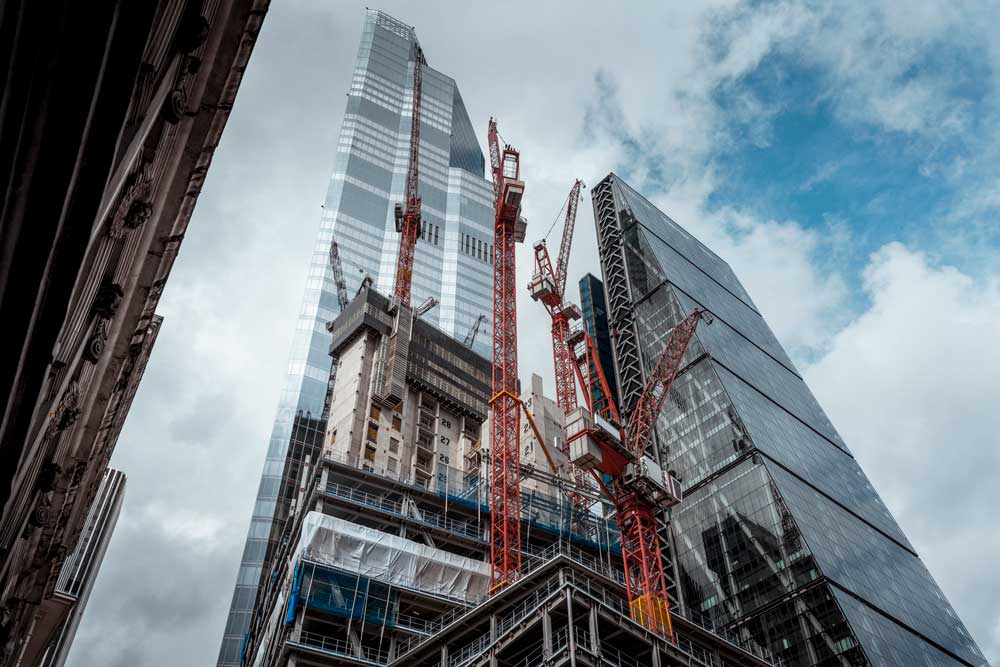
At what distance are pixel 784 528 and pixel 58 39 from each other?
9763 centimetres

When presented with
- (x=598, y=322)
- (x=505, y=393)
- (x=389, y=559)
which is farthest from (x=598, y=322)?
(x=389, y=559)

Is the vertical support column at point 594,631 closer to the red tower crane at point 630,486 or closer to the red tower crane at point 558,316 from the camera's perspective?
the red tower crane at point 630,486

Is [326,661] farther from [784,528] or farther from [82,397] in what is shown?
[784,528]

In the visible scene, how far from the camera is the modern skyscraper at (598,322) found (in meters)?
172

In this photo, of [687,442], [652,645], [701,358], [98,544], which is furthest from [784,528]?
[98,544]

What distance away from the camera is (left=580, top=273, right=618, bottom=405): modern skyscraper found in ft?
563

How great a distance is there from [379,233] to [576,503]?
7904cm

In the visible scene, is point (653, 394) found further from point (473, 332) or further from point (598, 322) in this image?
point (598, 322)

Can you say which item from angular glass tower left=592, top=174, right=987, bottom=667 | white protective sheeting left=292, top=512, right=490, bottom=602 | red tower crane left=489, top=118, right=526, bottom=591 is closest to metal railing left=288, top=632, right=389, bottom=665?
white protective sheeting left=292, top=512, right=490, bottom=602

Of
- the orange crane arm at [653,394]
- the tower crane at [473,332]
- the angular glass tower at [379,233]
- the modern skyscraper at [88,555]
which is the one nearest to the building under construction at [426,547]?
the angular glass tower at [379,233]

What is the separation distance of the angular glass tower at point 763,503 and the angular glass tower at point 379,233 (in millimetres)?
31354

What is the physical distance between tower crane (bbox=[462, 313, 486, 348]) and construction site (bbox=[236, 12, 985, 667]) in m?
0.62

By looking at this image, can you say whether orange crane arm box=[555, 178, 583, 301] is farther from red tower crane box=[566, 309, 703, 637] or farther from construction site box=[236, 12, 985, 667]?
red tower crane box=[566, 309, 703, 637]

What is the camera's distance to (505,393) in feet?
245
